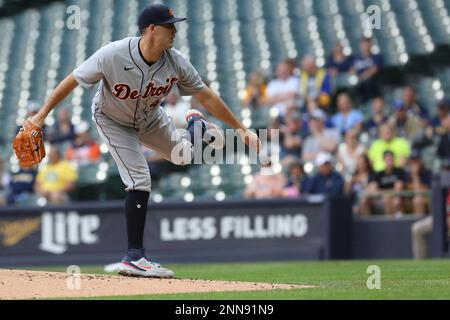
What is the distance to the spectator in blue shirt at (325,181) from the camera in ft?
44.1

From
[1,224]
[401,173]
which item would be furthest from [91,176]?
[401,173]

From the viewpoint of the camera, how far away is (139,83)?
24.7 feet

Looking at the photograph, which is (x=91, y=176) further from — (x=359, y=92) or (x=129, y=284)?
(x=129, y=284)

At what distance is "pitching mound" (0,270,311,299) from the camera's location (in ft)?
21.6

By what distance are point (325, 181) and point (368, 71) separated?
2573 mm

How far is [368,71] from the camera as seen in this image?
15.5m

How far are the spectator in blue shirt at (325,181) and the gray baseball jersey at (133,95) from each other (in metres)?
5.54

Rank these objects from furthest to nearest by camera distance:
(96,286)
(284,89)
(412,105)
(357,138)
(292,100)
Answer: (284,89) → (292,100) → (412,105) → (357,138) → (96,286)

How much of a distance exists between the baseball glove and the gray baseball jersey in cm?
48

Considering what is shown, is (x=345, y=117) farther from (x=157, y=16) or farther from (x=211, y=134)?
(x=157, y=16)

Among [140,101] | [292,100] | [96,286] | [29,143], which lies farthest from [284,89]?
[96,286]

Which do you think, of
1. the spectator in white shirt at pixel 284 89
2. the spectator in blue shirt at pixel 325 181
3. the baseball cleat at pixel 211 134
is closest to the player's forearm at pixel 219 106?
the baseball cleat at pixel 211 134

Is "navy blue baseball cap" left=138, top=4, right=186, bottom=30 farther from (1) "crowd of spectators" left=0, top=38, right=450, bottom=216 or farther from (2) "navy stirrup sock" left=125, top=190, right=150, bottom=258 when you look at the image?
(1) "crowd of spectators" left=0, top=38, right=450, bottom=216

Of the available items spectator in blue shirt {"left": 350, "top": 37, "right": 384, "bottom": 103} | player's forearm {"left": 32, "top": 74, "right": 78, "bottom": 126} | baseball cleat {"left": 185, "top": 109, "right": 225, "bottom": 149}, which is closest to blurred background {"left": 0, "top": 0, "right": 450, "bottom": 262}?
spectator in blue shirt {"left": 350, "top": 37, "right": 384, "bottom": 103}
